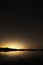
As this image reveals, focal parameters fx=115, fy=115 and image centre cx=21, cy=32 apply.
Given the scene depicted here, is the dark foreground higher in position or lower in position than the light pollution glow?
lower

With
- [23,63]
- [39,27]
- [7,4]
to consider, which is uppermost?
[7,4]

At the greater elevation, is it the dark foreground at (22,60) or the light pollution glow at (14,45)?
the light pollution glow at (14,45)

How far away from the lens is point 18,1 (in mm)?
1658

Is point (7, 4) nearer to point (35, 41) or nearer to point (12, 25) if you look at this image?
point (12, 25)

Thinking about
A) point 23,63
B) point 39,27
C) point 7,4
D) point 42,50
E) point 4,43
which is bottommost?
point 23,63

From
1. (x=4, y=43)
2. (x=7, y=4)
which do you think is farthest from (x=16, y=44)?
(x=7, y=4)

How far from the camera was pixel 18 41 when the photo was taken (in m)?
1.58

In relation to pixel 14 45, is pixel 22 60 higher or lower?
lower

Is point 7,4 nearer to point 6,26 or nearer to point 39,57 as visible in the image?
point 6,26

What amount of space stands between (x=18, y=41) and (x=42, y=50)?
13.9 inches

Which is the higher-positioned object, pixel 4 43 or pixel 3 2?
pixel 3 2

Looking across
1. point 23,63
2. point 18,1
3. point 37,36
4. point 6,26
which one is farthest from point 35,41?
point 18,1

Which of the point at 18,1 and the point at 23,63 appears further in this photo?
the point at 18,1

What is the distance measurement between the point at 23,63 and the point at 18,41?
0.99 feet
